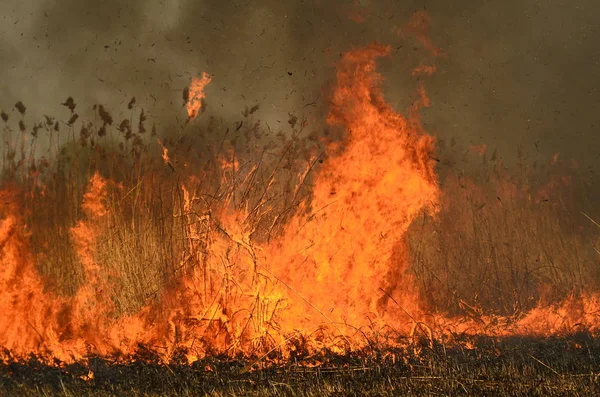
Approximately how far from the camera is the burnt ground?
6594mm

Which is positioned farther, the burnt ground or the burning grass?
the burning grass

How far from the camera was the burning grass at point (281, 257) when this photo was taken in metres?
8.70

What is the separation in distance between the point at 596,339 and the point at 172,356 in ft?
16.1

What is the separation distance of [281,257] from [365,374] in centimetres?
205

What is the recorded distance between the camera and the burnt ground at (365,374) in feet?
21.6

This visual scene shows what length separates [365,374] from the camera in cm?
741

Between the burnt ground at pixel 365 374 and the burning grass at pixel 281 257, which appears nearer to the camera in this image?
the burnt ground at pixel 365 374

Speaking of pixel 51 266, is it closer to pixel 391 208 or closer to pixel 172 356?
pixel 172 356

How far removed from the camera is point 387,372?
24.2ft

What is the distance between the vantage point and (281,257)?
896cm

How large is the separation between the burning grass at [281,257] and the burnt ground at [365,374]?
10cm

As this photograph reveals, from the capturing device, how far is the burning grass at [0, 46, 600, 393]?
28.5ft

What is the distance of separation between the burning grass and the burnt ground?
0.10 metres

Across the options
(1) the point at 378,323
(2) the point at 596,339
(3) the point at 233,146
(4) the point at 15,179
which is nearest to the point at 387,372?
(1) the point at 378,323
